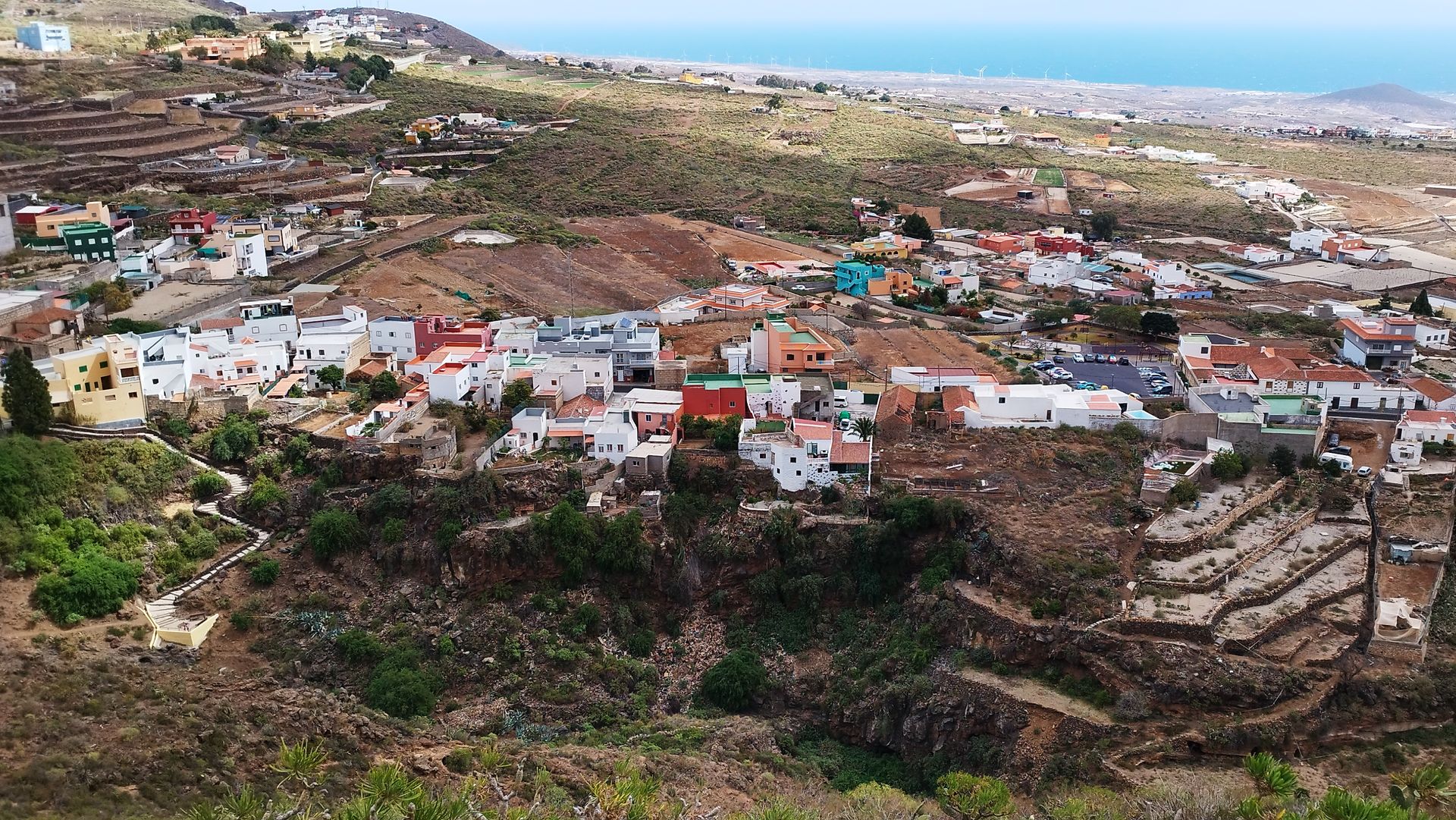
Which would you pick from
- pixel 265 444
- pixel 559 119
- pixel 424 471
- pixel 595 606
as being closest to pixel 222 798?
pixel 595 606

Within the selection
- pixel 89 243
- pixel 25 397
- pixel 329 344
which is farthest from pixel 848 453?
pixel 89 243

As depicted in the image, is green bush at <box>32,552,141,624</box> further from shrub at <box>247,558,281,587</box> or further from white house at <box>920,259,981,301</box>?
white house at <box>920,259,981,301</box>

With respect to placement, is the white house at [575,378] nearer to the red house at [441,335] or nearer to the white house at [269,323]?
the red house at [441,335]

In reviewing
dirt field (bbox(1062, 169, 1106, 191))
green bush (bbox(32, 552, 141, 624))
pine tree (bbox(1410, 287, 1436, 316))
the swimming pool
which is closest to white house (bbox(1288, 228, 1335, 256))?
the swimming pool

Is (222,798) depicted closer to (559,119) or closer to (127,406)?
(127,406)

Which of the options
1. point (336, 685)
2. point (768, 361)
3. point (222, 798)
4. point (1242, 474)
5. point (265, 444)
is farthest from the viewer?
point (768, 361)
